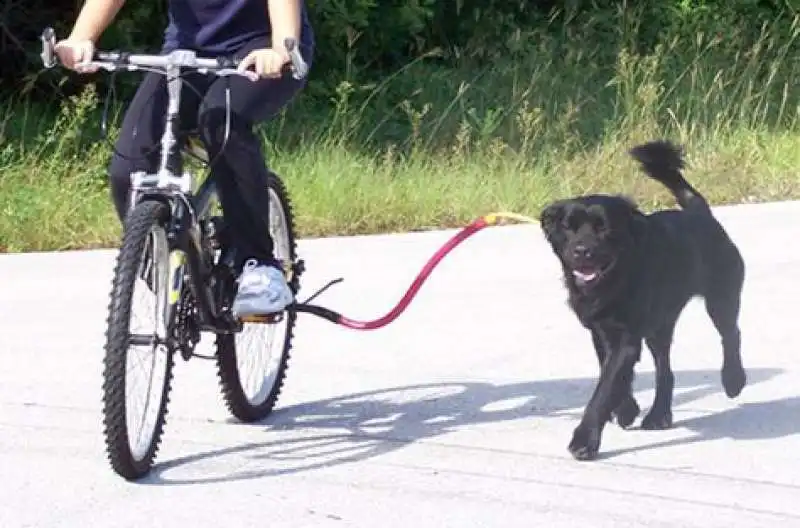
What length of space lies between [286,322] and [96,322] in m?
1.60

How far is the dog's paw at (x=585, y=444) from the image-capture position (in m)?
5.02

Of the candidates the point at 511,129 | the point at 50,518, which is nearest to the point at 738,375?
the point at 50,518

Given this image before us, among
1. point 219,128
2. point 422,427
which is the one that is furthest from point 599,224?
point 219,128

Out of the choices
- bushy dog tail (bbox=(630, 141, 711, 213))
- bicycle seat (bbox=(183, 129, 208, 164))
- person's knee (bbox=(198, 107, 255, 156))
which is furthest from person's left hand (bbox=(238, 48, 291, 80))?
bushy dog tail (bbox=(630, 141, 711, 213))

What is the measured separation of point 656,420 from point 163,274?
1696mm

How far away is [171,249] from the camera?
477cm

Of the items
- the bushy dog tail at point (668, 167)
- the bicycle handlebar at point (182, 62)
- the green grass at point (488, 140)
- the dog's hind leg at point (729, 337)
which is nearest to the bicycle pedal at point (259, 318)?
the bicycle handlebar at point (182, 62)

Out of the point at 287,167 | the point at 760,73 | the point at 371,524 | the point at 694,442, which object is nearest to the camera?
the point at 371,524

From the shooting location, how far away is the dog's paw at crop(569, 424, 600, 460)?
Answer: 5.02 meters

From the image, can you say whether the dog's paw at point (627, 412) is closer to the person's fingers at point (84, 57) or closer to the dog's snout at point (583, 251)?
the dog's snout at point (583, 251)

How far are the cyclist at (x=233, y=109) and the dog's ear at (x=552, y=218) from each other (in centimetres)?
81

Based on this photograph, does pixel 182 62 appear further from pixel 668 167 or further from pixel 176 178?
pixel 668 167

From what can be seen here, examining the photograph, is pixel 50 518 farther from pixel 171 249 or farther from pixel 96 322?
pixel 96 322

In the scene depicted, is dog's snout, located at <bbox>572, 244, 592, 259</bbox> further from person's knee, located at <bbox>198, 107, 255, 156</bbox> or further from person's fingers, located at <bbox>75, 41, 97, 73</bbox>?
person's fingers, located at <bbox>75, 41, 97, 73</bbox>
